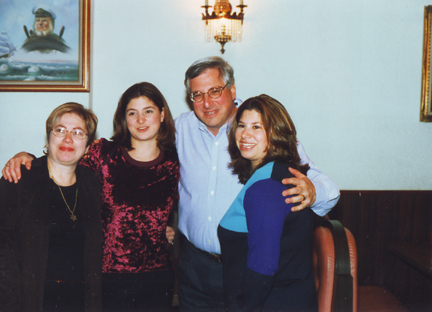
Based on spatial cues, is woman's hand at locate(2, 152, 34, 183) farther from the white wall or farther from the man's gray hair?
the white wall

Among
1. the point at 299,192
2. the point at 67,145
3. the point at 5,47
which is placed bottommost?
Answer: the point at 299,192

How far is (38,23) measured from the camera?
9.29 feet

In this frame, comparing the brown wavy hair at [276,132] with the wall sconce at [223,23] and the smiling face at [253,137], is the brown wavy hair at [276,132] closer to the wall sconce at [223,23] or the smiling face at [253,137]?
the smiling face at [253,137]

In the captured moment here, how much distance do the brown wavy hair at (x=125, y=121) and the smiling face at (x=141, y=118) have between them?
3 centimetres

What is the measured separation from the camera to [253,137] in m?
1.53

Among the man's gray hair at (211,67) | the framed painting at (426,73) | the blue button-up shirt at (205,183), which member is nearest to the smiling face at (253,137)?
the blue button-up shirt at (205,183)

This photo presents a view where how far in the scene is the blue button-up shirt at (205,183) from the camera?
196cm

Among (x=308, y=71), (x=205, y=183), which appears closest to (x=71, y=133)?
(x=205, y=183)

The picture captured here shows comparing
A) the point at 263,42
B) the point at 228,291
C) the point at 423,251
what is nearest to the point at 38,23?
the point at 263,42

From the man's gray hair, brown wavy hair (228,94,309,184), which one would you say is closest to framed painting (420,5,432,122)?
the man's gray hair

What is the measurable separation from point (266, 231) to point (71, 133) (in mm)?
1148

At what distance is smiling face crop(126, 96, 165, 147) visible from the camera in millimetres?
1939

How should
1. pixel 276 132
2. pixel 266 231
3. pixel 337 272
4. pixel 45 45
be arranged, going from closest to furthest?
pixel 266 231 < pixel 276 132 < pixel 337 272 < pixel 45 45

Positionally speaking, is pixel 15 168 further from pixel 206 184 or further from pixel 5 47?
pixel 5 47
